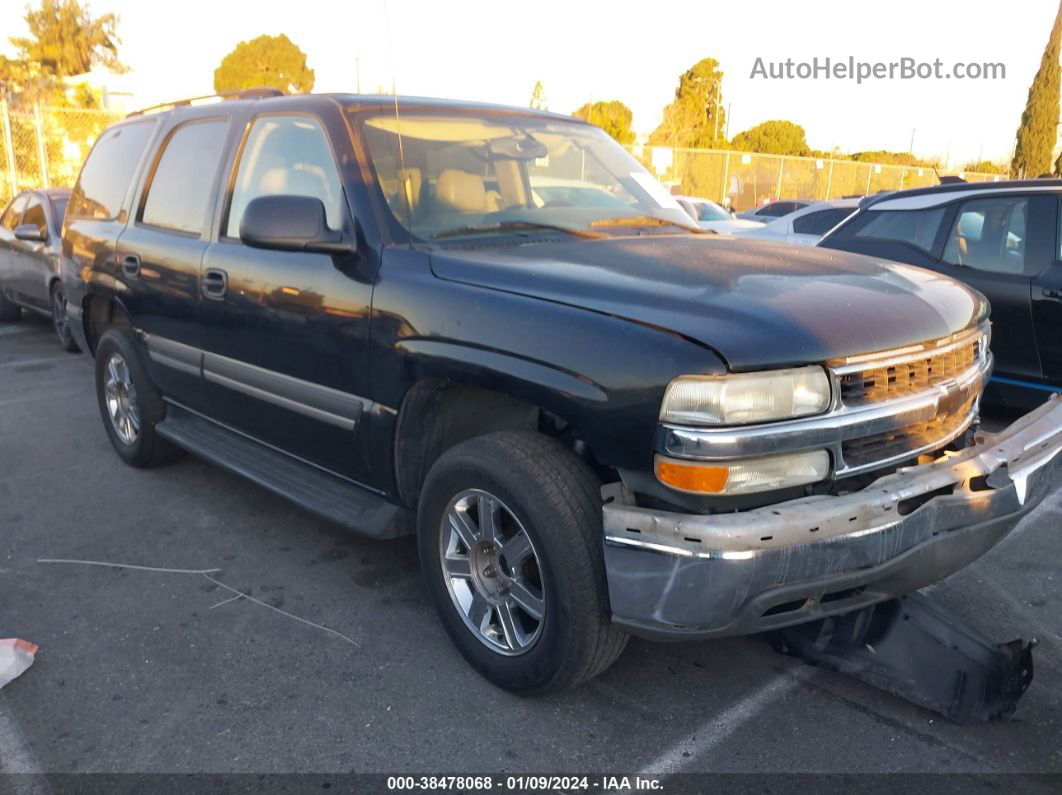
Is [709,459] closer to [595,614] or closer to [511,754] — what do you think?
[595,614]

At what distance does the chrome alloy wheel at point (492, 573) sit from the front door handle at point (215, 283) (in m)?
1.58

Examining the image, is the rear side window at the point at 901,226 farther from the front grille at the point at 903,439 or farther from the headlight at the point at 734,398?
the headlight at the point at 734,398

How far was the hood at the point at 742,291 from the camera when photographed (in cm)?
233

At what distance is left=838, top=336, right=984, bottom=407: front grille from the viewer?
7.94 feet

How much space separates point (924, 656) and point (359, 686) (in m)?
1.83

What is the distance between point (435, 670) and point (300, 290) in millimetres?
1506

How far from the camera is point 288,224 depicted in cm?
306

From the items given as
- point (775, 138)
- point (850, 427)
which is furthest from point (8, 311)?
point (775, 138)

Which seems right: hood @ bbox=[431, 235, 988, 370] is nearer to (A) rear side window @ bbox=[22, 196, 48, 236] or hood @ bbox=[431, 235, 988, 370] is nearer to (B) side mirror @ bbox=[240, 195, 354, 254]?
(B) side mirror @ bbox=[240, 195, 354, 254]

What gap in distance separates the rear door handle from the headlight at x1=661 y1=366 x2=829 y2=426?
327cm

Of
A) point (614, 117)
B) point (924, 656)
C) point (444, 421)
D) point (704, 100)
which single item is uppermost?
point (704, 100)

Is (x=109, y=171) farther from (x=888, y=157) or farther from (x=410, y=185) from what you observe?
(x=888, y=157)

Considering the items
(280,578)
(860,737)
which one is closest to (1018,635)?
(860,737)

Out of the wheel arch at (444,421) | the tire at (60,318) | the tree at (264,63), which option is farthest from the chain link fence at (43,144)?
the tree at (264,63)
